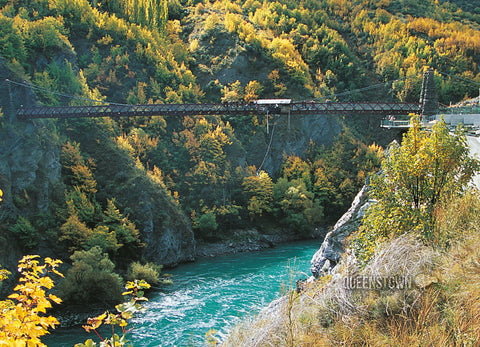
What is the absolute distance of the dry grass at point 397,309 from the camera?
4.15m

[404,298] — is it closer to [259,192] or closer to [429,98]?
[429,98]

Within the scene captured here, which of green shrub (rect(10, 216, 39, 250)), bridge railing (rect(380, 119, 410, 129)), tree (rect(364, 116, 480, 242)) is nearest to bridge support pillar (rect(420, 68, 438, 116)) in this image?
bridge railing (rect(380, 119, 410, 129))

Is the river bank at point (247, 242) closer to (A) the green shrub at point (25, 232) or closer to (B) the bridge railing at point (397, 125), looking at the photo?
(A) the green shrub at point (25, 232)

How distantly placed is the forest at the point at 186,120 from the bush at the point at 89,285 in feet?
0.32

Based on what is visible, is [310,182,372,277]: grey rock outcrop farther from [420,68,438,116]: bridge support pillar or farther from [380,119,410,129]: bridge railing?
[420,68,438,116]: bridge support pillar

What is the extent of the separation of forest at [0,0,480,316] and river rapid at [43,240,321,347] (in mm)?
2584

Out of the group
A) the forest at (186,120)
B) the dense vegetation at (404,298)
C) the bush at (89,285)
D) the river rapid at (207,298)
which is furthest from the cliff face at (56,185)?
the dense vegetation at (404,298)

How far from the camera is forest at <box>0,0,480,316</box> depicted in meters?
26.7

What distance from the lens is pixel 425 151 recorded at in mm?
7824

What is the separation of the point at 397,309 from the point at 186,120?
1460 inches

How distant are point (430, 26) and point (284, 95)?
39.3 metres

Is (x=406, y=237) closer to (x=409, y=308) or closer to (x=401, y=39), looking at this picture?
(x=409, y=308)

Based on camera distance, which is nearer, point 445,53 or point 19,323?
point 19,323

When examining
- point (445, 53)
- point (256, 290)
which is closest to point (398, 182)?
point (256, 290)
